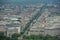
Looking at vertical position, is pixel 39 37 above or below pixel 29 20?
below

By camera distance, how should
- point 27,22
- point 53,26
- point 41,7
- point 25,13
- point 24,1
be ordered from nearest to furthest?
point 53,26 → point 27,22 → point 25,13 → point 41,7 → point 24,1

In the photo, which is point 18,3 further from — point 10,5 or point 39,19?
point 39,19

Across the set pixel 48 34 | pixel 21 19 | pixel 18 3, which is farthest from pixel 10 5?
pixel 48 34

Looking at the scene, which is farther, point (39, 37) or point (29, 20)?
point (29, 20)

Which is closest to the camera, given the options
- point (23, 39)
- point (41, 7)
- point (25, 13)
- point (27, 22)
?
point (23, 39)

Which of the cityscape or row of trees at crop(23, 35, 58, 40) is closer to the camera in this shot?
row of trees at crop(23, 35, 58, 40)

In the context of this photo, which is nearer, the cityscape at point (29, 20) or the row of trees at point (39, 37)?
the row of trees at point (39, 37)

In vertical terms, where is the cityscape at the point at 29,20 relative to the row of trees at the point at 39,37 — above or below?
above

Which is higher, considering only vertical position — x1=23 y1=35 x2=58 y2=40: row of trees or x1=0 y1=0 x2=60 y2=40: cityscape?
x1=0 y1=0 x2=60 y2=40: cityscape
